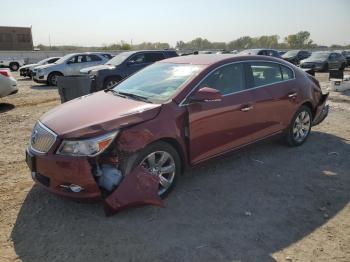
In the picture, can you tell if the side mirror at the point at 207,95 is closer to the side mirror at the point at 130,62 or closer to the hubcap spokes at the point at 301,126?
the hubcap spokes at the point at 301,126

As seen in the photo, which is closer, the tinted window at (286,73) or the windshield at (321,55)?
the tinted window at (286,73)

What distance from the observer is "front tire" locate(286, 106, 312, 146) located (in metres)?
6.06

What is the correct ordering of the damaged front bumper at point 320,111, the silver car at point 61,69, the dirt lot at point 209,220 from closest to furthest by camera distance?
the dirt lot at point 209,220, the damaged front bumper at point 320,111, the silver car at point 61,69

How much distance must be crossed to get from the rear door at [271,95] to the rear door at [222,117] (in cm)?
17

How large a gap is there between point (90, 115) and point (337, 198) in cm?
315

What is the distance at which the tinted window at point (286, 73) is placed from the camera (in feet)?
19.4

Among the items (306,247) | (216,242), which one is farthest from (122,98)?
(306,247)

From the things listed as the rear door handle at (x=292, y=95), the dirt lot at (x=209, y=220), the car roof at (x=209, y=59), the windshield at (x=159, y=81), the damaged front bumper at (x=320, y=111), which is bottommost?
the dirt lot at (x=209, y=220)

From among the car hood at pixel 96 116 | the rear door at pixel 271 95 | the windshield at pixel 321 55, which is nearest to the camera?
the car hood at pixel 96 116

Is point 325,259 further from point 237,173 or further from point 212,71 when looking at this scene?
point 212,71

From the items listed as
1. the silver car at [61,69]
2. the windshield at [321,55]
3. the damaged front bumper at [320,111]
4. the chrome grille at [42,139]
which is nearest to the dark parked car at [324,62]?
the windshield at [321,55]

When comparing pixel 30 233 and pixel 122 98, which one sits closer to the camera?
pixel 30 233

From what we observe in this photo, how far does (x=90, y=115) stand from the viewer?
13.4 ft

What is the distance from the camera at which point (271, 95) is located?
214 inches
